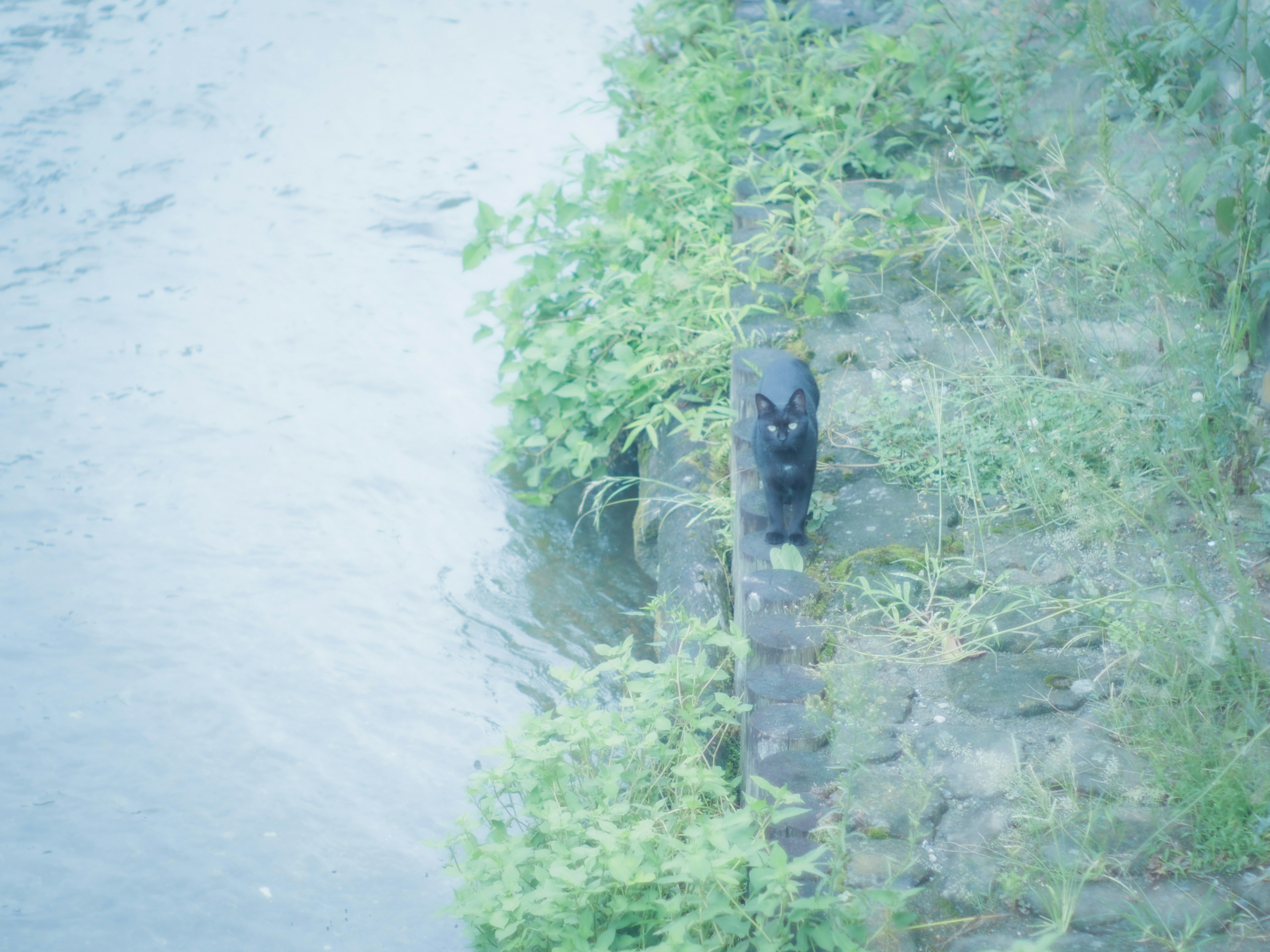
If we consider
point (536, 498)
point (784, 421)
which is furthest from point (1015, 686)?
point (536, 498)

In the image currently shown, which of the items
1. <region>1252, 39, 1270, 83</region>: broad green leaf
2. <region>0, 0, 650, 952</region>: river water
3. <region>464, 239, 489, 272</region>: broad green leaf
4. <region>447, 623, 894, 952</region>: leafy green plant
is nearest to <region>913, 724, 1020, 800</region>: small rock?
<region>447, 623, 894, 952</region>: leafy green plant

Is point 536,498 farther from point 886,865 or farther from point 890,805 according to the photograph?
point 886,865

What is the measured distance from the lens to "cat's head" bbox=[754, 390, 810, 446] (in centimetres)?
268

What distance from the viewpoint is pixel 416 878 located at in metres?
3.04

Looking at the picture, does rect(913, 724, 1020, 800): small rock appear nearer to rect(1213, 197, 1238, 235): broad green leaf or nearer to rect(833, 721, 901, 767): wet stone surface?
rect(833, 721, 901, 767): wet stone surface

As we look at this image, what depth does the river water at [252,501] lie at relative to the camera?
10.3 feet

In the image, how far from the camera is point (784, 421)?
8.80ft

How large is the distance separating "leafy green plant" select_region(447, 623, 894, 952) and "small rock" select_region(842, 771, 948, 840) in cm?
19

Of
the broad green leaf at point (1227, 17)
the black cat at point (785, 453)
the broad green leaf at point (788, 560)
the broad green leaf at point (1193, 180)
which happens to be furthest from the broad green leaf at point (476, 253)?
the broad green leaf at point (1227, 17)

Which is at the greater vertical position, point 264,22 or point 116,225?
point 264,22

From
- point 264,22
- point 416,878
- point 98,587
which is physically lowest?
point 416,878

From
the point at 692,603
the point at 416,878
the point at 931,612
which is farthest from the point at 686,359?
the point at 416,878

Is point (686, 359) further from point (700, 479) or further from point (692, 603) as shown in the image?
point (692, 603)

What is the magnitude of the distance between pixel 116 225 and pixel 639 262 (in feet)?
13.5
